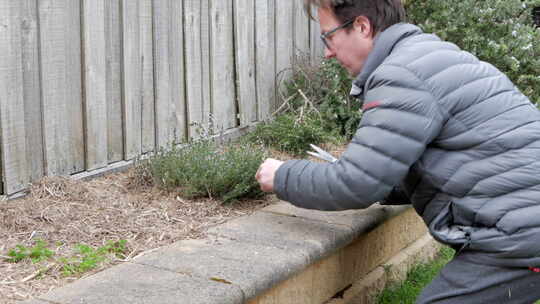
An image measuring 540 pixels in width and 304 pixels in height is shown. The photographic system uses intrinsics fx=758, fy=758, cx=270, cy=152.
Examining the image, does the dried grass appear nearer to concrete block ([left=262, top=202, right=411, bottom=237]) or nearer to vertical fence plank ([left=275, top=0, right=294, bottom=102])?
concrete block ([left=262, top=202, right=411, bottom=237])

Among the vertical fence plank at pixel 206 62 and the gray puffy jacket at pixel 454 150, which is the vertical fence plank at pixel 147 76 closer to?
the vertical fence plank at pixel 206 62

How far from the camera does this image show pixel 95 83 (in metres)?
3.86

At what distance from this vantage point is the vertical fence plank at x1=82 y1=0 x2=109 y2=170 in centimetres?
377

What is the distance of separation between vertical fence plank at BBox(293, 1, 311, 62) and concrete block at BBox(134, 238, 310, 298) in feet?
9.76

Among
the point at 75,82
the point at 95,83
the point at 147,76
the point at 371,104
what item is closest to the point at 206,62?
the point at 147,76

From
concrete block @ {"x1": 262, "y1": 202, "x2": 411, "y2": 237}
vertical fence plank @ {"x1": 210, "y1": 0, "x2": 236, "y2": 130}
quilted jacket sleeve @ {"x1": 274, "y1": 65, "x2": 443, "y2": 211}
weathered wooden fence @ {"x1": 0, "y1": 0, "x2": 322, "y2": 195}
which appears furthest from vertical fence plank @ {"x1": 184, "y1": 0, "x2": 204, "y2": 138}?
quilted jacket sleeve @ {"x1": 274, "y1": 65, "x2": 443, "y2": 211}

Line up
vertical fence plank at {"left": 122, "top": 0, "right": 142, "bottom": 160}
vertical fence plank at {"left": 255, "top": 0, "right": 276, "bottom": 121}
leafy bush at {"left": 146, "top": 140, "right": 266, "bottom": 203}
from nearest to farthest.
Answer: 1. leafy bush at {"left": 146, "top": 140, "right": 266, "bottom": 203}
2. vertical fence plank at {"left": 122, "top": 0, "right": 142, "bottom": 160}
3. vertical fence plank at {"left": 255, "top": 0, "right": 276, "bottom": 121}

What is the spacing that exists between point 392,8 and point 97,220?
156cm

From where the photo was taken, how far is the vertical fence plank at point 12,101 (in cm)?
332

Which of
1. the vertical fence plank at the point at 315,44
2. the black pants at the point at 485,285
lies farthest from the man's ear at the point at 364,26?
the vertical fence plank at the point at 315,44

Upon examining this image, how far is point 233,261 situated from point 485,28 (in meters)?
3.82

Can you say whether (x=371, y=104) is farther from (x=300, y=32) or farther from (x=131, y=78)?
(x=300, y=32)

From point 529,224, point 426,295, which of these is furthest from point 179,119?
point 529,224

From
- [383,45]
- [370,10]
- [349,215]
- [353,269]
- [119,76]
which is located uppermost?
[370,10]
